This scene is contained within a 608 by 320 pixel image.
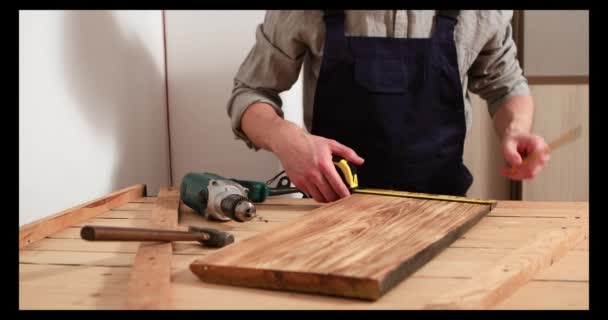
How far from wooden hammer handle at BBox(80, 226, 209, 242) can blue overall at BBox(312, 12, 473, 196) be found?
1.91 feet

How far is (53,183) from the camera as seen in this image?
3.46ft

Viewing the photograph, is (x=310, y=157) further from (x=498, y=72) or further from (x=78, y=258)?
(x=498, y=72)

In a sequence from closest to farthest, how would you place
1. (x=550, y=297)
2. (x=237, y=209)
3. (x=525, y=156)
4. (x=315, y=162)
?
(x=550, y=297) < (x=237, y=209) < (x=315, y=162) < (x=525, y=156)

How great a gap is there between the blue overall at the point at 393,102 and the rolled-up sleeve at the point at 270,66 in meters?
0.08

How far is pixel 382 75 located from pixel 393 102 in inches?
2.3

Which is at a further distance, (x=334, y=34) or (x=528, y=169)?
(x=334, y=34)

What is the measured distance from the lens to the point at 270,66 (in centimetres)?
126

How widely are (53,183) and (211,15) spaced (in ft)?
2.10

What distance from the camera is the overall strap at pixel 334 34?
3.91 ft

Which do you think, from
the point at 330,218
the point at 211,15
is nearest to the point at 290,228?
the point at 330,218

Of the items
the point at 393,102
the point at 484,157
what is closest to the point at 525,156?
the point at 393,102

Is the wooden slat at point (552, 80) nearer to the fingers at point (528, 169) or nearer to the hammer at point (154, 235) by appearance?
the fingers at point (528, 169)

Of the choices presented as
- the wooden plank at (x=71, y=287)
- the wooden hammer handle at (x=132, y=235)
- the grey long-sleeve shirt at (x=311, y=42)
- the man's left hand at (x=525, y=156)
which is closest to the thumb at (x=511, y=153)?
the man's left hand at (x=525, y=156)

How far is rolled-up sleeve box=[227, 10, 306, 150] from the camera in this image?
4.00 ft
